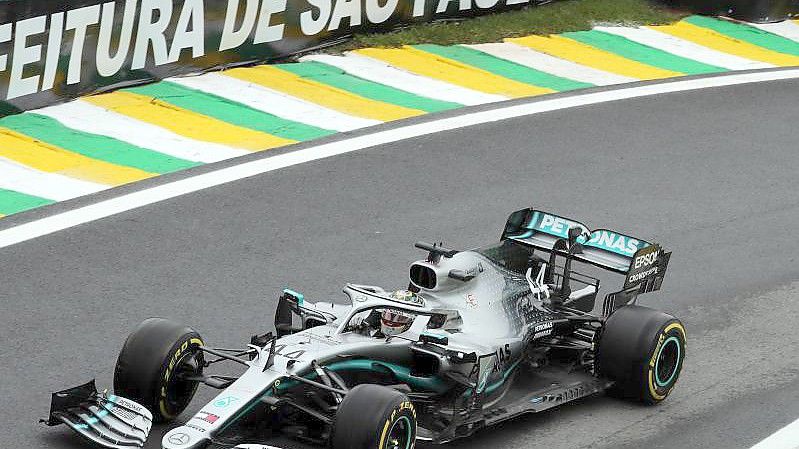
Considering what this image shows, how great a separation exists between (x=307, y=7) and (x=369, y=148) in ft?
10.5

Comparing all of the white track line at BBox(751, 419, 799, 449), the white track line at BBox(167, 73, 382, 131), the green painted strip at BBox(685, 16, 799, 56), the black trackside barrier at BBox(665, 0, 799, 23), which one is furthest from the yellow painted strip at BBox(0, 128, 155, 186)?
the black trackside barrier at BBox(665, 0, 799, 23)

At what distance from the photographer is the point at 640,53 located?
19.1m

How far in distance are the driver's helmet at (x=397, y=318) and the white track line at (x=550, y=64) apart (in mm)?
9447

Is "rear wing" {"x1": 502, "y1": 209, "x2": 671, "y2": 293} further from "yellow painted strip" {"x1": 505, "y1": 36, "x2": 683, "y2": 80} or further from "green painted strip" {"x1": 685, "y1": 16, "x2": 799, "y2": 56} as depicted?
"green painted strip" {"x1": 685, "y1": 16, "x2": 799, "y2": 56}

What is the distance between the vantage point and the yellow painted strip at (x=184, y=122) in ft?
48.8

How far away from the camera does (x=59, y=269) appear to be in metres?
11.4

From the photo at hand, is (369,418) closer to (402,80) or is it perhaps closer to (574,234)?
(574,234)

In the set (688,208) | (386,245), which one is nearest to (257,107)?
(386,245)

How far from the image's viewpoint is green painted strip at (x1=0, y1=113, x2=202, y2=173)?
14.0 m

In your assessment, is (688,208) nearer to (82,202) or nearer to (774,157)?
(774,157)

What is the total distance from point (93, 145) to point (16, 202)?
167 centimetres

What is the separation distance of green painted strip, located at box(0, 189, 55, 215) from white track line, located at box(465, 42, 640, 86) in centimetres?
746

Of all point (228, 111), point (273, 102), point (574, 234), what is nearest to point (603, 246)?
point (574, 234)

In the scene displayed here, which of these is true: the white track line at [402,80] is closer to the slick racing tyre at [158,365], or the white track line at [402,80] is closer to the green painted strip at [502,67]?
the green painted strip at [502,67]
